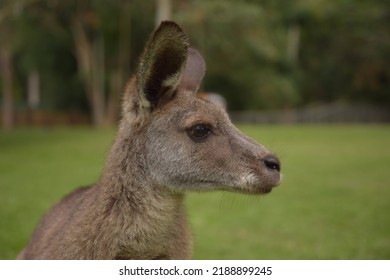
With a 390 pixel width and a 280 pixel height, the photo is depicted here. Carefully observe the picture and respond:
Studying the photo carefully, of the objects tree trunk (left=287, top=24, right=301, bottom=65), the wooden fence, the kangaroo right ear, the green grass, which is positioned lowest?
the green grass

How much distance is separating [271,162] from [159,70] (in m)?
0.58

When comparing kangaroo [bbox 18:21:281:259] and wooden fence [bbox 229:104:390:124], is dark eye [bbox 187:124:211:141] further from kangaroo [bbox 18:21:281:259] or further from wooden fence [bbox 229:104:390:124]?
wooden fence [bbox 229:104:390:124]

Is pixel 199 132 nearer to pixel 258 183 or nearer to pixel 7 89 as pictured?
pixel 258 183

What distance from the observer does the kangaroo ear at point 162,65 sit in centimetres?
→ 222

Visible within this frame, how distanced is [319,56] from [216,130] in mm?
9193

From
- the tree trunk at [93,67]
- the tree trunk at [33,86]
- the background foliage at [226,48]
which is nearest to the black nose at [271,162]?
the background foliage at [226,48]

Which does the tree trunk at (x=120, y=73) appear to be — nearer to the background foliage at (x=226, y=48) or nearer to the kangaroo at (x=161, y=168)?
the background foliage at (x=226, y=48)

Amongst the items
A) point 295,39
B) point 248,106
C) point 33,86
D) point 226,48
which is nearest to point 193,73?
point 295,39

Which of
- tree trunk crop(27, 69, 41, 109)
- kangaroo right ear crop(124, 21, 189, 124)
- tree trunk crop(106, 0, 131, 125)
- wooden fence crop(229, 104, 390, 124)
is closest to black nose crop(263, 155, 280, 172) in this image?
kangaroo right ear crop(124, 21, 189, 124)

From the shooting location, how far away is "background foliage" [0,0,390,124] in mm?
9469

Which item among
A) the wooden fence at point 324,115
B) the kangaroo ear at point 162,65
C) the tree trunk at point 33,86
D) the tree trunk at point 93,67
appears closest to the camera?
the kangaroo ear at point 162,65

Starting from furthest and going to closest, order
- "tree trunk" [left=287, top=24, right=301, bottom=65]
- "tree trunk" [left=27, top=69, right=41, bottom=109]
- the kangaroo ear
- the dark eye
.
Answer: "tree trunk" [left=27, top=69, right=41, bottom=109], "tree trunk" [left=287, top=24, right=301, bottom=65], the dark eye, the kangaroo ear

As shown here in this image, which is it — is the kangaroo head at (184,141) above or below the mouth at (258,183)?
above

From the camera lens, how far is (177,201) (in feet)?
8.15
